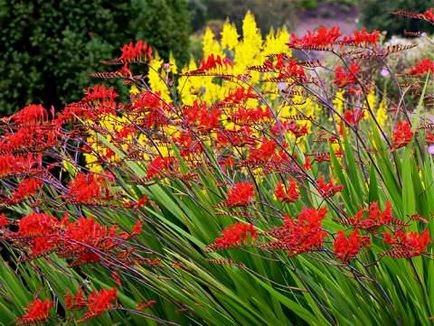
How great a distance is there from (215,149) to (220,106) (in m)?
0.29

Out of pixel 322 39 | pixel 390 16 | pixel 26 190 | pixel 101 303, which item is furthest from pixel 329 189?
pixel 390 16

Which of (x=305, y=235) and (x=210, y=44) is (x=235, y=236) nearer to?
(x=305, y=235)

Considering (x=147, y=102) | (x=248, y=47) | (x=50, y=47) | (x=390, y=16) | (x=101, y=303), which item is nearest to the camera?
(x=101, y=303)

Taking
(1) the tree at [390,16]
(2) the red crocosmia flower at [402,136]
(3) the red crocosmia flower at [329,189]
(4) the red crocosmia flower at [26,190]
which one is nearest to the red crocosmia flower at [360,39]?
(2) the red crocosmia flower at [402,136]

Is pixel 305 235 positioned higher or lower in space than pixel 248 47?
higher

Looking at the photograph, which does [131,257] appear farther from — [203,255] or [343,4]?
[343,4]

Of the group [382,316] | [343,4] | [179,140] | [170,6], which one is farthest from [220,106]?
[343,4]

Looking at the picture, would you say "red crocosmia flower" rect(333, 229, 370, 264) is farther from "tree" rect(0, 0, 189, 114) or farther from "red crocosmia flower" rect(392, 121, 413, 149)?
"tree" rect(0, 0, 189, 114)

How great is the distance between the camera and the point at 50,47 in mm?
5562

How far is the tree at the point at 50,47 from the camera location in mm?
5523

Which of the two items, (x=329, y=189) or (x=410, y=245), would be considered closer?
(x=410, y=245)

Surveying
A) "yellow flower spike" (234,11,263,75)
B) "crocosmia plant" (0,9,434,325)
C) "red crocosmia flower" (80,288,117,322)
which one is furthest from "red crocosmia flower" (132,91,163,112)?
"yellow flower spike" (234,11,263,75)

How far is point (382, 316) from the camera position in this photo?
2203 mm

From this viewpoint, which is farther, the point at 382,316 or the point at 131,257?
the point at 131,257
